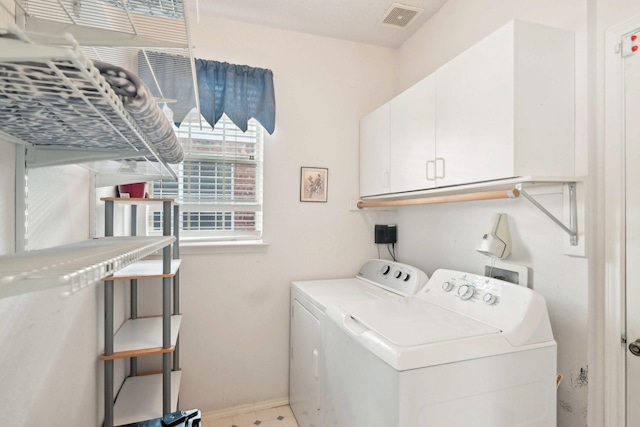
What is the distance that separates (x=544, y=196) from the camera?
1.51 metres

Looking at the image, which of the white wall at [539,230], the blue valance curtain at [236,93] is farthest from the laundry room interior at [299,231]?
the blue valance curtain at [236,93]

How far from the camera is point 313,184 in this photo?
8.39ft

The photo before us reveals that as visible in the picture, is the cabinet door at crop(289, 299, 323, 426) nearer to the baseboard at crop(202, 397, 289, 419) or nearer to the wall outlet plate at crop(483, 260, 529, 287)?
the baseboard at crop(202, 397, 289, 419)

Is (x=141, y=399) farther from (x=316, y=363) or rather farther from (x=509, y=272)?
(x=509, y=272)

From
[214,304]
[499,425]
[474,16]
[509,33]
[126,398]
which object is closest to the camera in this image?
[499,425]

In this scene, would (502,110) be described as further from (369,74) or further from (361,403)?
(369,74)

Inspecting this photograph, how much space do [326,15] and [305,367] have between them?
237 centimetres

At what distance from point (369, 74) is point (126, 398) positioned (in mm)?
2766

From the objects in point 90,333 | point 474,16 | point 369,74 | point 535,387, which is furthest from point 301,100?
point 535,387

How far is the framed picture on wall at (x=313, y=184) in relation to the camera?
2.53 m

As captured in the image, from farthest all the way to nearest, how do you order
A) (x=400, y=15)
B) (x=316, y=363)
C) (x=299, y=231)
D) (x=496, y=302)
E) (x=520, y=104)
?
(x=299, y=231) < (x=400, y=15) < (x=316, y=363) < (x=496, y=302) < (x=520, y=104)

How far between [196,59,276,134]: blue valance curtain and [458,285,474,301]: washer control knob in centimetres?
161

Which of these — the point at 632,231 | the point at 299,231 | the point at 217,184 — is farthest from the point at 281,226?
the point at 632,231

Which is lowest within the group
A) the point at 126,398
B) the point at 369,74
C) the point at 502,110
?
the point at 126,398
